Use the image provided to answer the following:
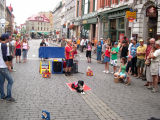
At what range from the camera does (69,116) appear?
5492mm

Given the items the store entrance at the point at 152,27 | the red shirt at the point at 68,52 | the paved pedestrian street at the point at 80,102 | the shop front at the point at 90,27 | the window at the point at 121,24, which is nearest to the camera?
the paved pedestrian street at the point at 80,102

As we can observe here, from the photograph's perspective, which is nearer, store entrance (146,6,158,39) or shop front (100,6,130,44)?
store entrance (146,6,158,39)

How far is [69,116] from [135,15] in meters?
14.9

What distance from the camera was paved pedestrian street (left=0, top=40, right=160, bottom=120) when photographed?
221 inches

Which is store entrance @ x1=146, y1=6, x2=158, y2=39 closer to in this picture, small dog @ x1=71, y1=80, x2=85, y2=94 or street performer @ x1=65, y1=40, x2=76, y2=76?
street performer @ x1=65, y1=40, x2=76, y2=76

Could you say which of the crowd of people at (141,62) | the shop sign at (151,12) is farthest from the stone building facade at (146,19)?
the crowd of people at (141,62)

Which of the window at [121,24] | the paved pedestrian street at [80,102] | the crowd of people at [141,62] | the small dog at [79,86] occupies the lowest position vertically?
the paved pedestrian street at [80,102]

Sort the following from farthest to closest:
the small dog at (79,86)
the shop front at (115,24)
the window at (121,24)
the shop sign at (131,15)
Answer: the window at (121,24), the shop front at (115,24), the shop sign at (131,15), the small dog at (79,86)

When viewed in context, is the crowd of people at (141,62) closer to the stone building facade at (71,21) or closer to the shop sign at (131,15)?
the shop sign at (131,15)

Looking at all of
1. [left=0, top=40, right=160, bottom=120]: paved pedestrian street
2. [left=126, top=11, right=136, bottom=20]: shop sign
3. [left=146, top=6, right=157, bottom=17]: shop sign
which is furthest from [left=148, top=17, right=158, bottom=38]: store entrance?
[left=0, top=40, right=160, bottom=120]: paved pedestrian street

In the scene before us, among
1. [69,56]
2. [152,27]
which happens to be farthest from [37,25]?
[69,56]

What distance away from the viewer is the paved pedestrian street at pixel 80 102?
18.4 ft

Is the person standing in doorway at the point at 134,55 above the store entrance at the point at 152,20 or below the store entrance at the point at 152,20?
below

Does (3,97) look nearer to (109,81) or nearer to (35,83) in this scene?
(35,83)
